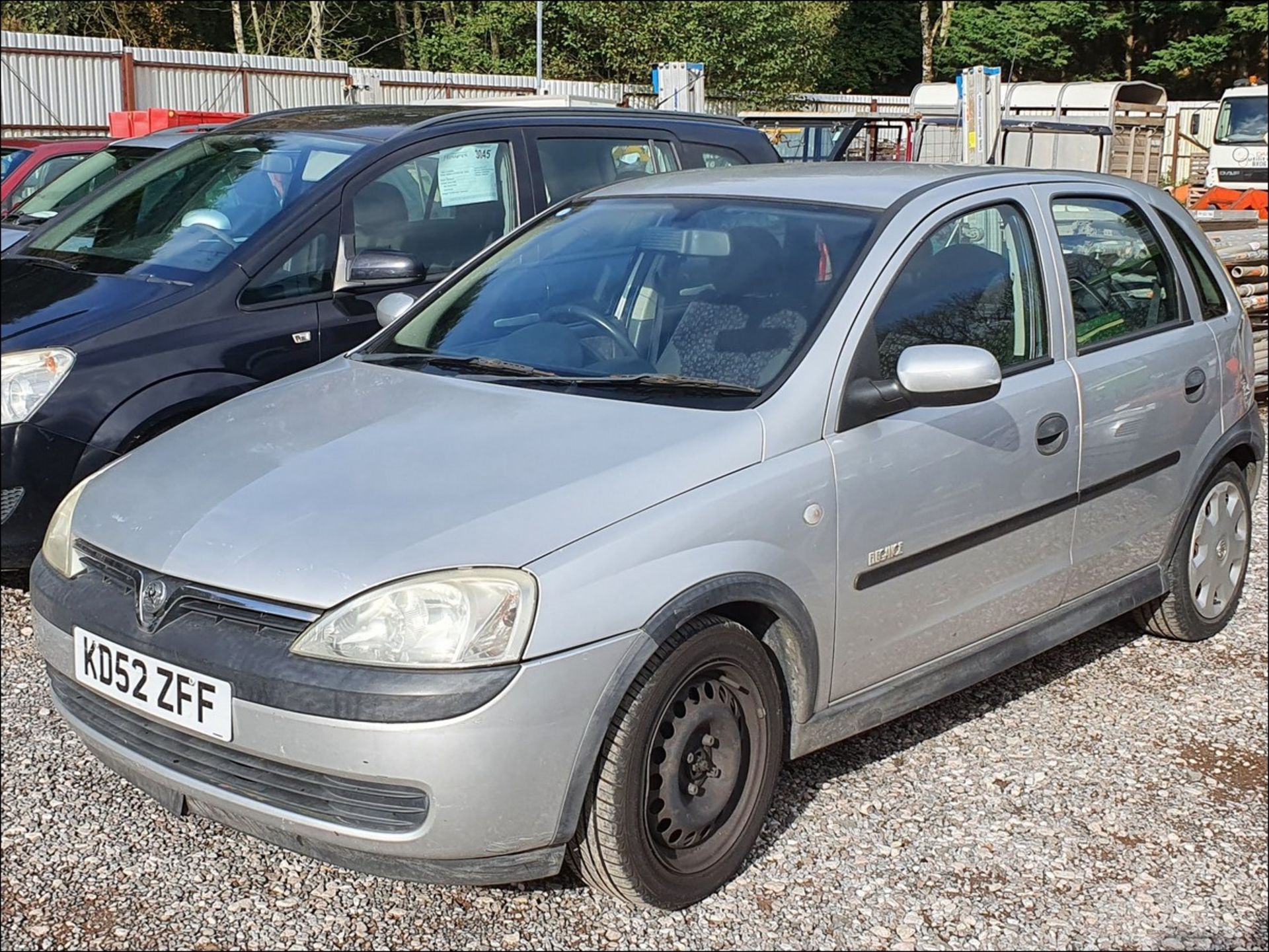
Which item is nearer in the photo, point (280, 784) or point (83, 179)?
point (280, 784)

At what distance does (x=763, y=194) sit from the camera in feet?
13.3

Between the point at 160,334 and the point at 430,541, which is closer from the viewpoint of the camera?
the point at 430,541

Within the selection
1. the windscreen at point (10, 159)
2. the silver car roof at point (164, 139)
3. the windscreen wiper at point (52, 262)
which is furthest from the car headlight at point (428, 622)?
the windscreen at point (10, 159)

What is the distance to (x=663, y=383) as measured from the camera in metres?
3.52

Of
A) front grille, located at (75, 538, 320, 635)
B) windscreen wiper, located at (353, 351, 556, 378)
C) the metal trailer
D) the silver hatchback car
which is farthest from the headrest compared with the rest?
the metal trailer

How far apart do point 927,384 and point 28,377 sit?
3.06 meters

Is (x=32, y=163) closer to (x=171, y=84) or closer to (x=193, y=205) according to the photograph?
(x=193, y=205)

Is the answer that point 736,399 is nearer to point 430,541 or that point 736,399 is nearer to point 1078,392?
point 430,541

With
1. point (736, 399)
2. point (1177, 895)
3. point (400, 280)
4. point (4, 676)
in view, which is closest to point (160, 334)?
point (400, 280)

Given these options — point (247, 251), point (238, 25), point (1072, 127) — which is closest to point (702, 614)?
point (247, 251)

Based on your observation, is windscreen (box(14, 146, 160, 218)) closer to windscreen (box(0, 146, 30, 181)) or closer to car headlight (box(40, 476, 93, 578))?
windscreen (box(0, 146, 30, 181))

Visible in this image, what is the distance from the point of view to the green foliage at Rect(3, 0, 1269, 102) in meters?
35.6

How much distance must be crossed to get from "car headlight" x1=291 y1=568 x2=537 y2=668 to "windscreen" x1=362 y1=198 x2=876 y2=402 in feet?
2.89

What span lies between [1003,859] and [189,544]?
2.07 metres
